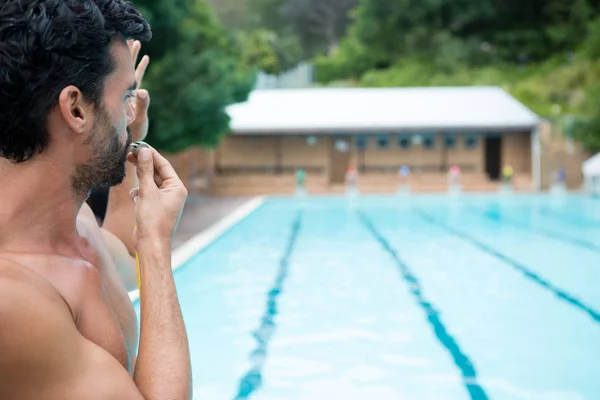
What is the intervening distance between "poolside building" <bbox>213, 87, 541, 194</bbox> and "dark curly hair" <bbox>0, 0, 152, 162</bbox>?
25.8 meters

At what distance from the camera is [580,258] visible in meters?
9.89

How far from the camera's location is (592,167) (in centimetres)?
2442

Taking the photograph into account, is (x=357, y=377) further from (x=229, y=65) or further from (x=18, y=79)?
(x=229, y=65)

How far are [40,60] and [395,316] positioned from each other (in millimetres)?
5570

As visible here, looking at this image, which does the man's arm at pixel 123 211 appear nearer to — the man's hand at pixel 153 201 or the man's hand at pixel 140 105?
the man's hand at pixel 140 105

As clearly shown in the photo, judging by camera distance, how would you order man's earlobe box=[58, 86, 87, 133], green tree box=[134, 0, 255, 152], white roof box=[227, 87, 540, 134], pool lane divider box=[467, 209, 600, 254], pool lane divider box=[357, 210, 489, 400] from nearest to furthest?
1. man's earlobe box=[58, 86, 87, 133]
2. pool lane divider box=[357, 210, 489, 400]
3. pool lane divider box=[467, 209, 600, 254]
4. green tree box=[134, 0, 255, 152]
5. white roof box=[227, 87, 540, 134]

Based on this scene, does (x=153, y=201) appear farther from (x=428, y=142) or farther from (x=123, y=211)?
(x=428, y=142)

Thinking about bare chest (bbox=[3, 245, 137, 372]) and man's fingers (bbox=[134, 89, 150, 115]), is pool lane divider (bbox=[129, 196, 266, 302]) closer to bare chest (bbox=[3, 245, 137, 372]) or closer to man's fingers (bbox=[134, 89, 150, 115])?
man's fingers (bbox=[134, 89, 150, 115])

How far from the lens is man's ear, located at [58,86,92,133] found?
1080 mm

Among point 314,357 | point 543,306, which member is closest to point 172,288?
point 314,357

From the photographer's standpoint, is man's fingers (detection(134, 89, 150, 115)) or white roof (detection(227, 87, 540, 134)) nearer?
man's fingers (detection(134, 89, 150, 115))

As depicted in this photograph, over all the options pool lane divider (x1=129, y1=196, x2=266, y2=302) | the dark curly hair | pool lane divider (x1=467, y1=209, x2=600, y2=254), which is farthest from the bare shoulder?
pool lane divider (x1=467, y1=209, x2=600, y2=254)

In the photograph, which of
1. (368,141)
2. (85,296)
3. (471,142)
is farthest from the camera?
(368,141)

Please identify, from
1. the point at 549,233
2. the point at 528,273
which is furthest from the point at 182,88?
the point at 528,273
